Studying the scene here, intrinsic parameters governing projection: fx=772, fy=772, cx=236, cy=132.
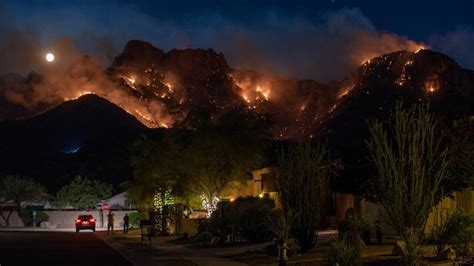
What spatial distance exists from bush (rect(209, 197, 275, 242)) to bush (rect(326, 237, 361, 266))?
12163 mm

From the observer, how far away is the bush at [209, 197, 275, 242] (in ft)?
105

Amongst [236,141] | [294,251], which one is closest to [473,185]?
[294,251]

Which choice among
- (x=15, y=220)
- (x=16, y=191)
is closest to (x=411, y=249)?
(x=15, y=220)

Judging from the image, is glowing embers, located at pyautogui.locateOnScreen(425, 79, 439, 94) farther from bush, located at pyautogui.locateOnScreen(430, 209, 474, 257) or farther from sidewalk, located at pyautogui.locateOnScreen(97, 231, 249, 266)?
bush, located at pyautogui.locateOnScreen(430, 209, 474, 257)

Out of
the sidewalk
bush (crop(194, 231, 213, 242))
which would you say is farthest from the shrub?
bush (crop(194, 231, 213, 242))

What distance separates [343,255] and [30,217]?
212 ft

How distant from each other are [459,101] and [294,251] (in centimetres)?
12797

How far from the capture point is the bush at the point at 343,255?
1750 cm

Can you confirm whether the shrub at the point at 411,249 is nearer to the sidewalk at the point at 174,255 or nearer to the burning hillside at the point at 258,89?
the sidewalk at the point at 174,255

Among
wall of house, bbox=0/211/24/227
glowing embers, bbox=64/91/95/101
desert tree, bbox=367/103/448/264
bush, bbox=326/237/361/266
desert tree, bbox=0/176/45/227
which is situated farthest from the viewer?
glowing embers, bbox=64/91/95/101

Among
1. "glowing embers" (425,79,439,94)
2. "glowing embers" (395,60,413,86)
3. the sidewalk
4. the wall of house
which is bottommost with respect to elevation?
the sidewalk

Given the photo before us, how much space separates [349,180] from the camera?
28438 mm

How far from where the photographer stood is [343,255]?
1762 cm

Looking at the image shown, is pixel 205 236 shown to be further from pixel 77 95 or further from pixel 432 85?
pixel 77 95
